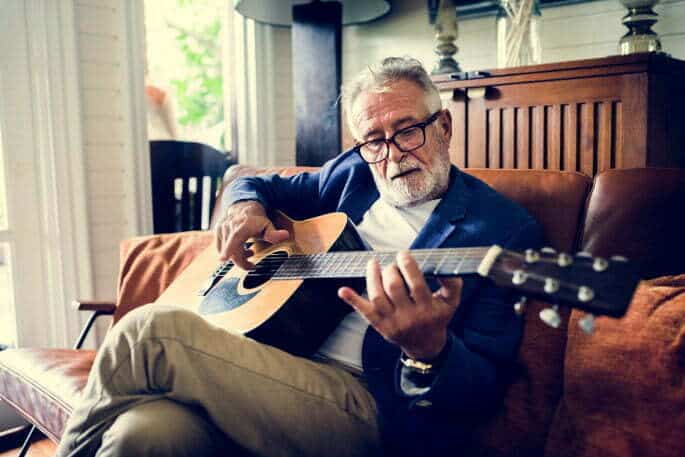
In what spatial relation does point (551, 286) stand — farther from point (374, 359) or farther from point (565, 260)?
point (374, 359)

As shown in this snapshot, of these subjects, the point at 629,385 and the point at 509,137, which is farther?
the point at 509,137

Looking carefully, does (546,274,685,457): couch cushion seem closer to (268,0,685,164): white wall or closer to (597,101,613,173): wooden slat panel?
(597,101,613,173): wooden slat panel

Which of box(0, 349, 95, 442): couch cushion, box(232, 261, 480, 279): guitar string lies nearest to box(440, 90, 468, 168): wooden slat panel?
box(232, 261, 480, 279): guitar string

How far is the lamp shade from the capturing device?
270cm

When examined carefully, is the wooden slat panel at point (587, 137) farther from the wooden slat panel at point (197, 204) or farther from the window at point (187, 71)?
the window at point (187, 71)

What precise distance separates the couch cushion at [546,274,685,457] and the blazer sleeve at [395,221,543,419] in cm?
11

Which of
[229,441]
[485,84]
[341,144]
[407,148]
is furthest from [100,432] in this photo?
[341,144]

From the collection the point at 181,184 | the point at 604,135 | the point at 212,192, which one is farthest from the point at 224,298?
the point at 212,192

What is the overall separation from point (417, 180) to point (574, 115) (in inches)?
25.9

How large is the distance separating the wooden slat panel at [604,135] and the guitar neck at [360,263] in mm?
918

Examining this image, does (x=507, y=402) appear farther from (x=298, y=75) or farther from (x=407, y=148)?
(x=298, y=75)

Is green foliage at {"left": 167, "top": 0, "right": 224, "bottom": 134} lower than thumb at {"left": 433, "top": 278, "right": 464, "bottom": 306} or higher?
higher

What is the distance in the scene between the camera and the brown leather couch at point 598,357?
109 cm

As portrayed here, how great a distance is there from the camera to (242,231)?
158cm
